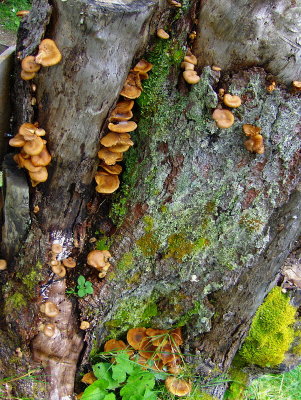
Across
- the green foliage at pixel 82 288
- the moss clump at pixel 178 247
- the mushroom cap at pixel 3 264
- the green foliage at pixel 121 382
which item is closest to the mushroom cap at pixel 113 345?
the green foliage at pixel 121 382

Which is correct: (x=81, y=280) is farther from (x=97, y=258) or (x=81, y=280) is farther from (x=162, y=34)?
(x=162, y=34)

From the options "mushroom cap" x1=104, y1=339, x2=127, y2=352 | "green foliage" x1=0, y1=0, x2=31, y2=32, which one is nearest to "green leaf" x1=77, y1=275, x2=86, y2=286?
"mushroom cap" x1=104, y1=339, x2=127, y2=352

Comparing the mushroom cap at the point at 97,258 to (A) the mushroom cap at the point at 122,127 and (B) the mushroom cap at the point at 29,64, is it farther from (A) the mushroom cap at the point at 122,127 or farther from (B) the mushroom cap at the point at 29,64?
(B) the mushroom cap at the point at 29,64

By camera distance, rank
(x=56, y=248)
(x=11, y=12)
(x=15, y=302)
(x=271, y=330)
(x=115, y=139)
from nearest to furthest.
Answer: (x=115, y=139)
(x=56, y=248)
(x=15, y=302)
(x=271, y=330)
(x=11, y=12)

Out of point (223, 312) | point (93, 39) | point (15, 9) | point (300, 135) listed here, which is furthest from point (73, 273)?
point (15, 9)

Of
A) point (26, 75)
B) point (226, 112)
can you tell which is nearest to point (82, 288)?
point (26, 75)

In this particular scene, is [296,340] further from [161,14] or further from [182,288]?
[161,14]
